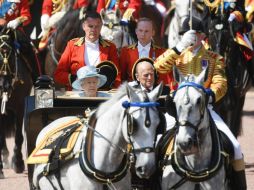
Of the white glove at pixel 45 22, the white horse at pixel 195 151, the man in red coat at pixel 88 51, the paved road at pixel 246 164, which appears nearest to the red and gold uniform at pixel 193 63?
the white horse at pixel 195 151

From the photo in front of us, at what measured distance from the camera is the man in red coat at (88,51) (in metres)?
12.4

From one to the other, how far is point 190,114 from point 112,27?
22.3ft

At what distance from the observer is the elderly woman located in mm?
11422

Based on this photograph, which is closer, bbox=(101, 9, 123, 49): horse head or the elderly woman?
the elderly woman

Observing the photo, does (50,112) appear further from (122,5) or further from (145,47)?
(122,5)

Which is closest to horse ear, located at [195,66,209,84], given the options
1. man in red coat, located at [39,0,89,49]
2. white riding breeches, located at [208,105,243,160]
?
white riding breeches, located at [208,105,243,160]

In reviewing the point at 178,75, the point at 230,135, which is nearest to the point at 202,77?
the point at 178,75

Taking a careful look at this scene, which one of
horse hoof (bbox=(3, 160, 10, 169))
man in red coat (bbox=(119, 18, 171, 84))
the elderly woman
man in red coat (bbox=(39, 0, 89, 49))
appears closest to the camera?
the elderly woman

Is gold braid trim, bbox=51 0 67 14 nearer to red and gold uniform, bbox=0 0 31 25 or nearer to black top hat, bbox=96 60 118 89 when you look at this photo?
red and gold uniform, bbox=0 0 31 25

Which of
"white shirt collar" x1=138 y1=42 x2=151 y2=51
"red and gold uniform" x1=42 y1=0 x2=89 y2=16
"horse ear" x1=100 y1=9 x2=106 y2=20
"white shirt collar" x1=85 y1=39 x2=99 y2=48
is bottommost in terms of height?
"white shirt collar" x1=138 y1=42 x2=151 y2=51

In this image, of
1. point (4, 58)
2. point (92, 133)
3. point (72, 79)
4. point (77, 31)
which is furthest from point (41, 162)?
point (77, 31)

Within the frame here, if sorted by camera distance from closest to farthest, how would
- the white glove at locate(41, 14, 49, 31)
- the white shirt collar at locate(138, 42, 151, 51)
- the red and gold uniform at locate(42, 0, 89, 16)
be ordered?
1. the white shirt collar at locate(138, 42, 151, 51)
2. the white glove at locate(41, 14, 49, 31)
3. the red and gold uniform at locate(42, 0, 89, 16)

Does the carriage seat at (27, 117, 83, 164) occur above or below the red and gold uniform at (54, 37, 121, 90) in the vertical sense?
below

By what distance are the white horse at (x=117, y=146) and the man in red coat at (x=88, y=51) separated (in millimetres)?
2107
